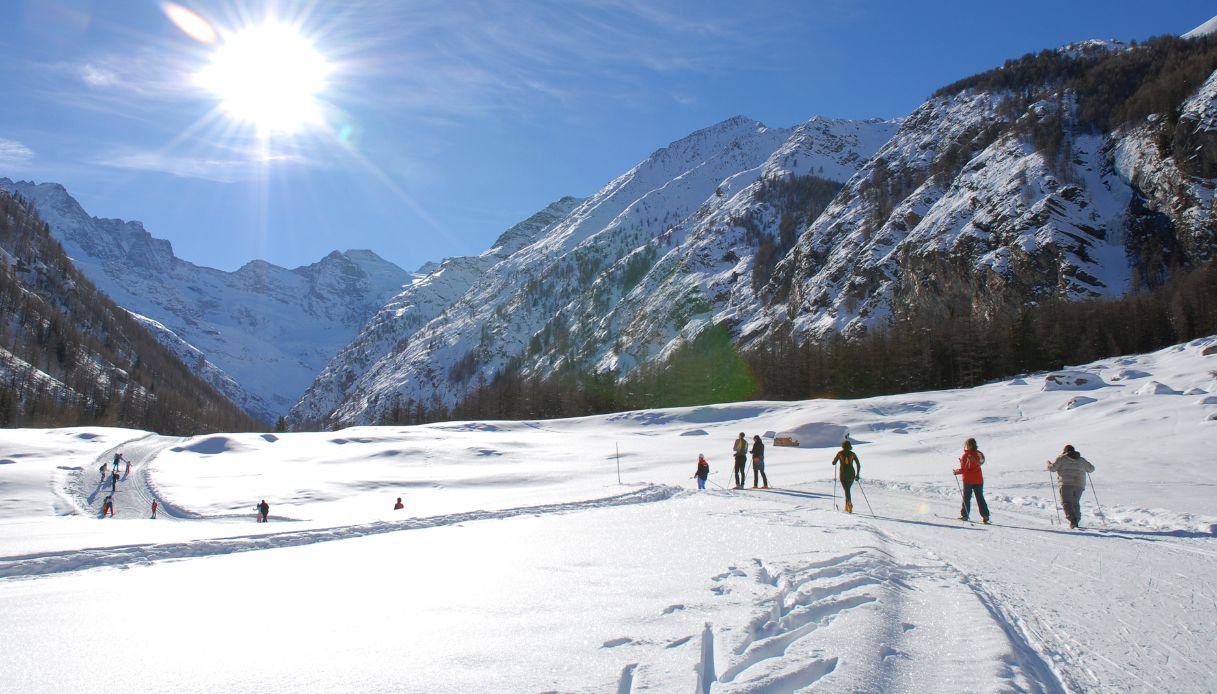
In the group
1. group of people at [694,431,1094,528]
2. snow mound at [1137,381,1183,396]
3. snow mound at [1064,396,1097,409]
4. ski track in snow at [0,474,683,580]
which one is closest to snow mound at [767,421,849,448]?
snow mound at [1064,396,1097,409]

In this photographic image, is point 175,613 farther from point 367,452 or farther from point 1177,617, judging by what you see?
point 367,452

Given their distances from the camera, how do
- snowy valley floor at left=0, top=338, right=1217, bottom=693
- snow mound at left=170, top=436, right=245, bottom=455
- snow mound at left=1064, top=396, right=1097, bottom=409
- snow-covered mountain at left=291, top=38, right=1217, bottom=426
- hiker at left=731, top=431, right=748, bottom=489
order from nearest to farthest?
snowy valley floor at left=0, top=338, right=1217, bottom=693
hiker at left=731, top=431, right=748, bottom=489
snow mound at left=1064, top=396, right=1097, bottom=409
snow mound at left=170, top=436, right=245, bottom=455
snow-covered mountain at left=291, top=38, right=1217, bottom=426

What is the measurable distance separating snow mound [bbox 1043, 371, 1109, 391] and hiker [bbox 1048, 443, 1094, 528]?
130 feet

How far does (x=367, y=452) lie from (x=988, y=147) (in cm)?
13664

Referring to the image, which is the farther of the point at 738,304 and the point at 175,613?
the point at 738,304

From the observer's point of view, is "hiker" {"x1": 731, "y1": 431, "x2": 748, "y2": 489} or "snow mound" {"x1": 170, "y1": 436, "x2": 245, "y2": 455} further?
"snow mound" {"x1": 170, "y1": 436, "x2": 245, "y2": 455}

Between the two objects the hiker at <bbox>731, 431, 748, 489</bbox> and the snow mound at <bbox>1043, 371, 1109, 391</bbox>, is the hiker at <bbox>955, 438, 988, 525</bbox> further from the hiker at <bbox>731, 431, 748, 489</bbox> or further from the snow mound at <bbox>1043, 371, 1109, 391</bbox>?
the snow mound at <bbox>1043, 371, 1109, 391</bbox>

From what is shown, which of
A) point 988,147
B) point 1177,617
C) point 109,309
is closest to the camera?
point 1177,617

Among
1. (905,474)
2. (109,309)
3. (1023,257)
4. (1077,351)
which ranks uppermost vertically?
(109,309)

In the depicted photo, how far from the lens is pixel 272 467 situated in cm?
3825

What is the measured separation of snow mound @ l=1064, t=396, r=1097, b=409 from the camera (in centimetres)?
3994

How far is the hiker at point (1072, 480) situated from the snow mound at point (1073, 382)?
39.5 metres

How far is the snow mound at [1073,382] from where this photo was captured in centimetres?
4667

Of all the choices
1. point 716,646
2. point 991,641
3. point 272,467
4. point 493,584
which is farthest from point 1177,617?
point 272,467
